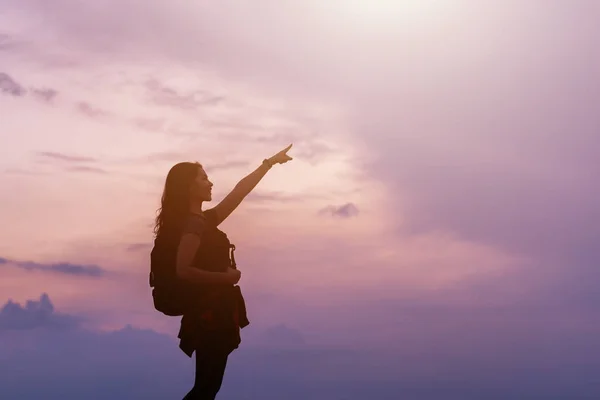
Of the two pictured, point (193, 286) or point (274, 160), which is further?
Result: point (274, 160)

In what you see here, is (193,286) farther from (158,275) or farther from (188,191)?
(188,191)

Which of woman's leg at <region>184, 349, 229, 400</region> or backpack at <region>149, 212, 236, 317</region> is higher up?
backpack at <region>149, 212, 236, 317</region>

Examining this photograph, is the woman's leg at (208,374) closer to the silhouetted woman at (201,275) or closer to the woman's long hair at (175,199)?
the silhouetted woman at (201,275)

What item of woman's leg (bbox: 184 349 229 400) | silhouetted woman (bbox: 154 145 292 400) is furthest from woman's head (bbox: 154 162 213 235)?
woman's leg (bbox: 184 349 229 400)

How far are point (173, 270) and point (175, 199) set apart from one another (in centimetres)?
81

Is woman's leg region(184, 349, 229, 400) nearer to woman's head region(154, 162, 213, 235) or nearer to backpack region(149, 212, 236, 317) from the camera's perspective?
backpack region(149, 212, 236, 317)

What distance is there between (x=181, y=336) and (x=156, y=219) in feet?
4.45

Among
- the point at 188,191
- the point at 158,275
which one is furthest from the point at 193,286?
the point at 188,191

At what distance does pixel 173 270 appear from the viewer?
395 inches

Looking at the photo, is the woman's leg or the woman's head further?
the woman's head

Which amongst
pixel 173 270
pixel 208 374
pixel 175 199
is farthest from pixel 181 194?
pixel 208 374

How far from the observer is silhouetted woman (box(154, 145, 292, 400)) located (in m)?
9.90

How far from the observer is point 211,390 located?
32.4 feet

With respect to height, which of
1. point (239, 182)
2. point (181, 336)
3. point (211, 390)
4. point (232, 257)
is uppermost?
point (239, 182)
